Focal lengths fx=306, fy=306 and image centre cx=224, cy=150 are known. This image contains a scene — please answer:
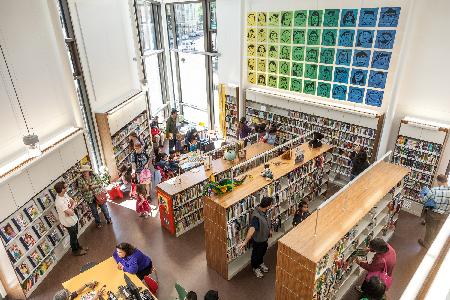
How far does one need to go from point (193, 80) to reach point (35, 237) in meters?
10.1

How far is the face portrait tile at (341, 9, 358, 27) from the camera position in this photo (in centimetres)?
804

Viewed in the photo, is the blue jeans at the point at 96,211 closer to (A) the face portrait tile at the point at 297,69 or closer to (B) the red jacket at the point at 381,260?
(B) the red jacket at the point at 381,260

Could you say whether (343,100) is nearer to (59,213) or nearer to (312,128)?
(312,128)

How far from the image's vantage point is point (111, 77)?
967 cm

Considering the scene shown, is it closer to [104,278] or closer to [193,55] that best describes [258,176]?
[104,278]

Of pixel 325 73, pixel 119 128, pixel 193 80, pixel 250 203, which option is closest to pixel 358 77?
pixel 325 73

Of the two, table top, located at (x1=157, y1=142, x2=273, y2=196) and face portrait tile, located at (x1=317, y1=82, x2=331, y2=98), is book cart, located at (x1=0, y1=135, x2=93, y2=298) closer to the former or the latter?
table top, located at (x1=157, y1=142, x2=273, y2=196)

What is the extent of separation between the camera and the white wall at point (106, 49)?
834 centimetres

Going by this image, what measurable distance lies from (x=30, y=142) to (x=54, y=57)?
2.85m

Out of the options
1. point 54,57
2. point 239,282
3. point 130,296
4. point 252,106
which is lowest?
point 239,282

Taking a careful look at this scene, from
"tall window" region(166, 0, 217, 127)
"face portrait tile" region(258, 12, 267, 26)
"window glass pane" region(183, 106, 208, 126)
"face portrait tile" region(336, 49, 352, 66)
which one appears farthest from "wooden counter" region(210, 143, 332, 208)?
"window glass pane" region(183, 106, 208, 126)

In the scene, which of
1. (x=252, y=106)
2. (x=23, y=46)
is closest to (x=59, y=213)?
(x=23, y=46)

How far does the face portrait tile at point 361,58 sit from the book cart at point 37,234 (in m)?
7.59

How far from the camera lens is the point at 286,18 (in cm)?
942
